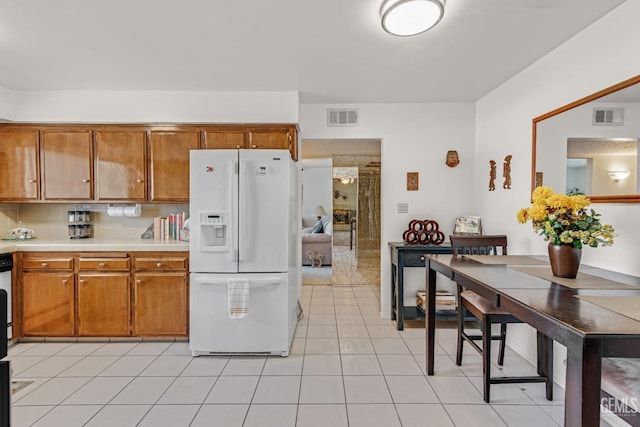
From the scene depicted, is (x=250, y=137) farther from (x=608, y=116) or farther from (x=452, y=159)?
(x=608, y=116)

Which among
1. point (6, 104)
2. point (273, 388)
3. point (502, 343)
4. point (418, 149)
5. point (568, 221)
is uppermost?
point (6, 104)

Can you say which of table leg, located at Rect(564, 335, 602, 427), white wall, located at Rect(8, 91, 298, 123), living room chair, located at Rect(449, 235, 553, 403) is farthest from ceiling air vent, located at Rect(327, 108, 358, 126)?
table leg, located at Rect(564, 335, 602, 427)

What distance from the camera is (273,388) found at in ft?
7.46

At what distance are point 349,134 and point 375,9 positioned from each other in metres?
1.83

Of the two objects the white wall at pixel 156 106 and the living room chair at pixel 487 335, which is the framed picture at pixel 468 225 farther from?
the white wall at pixel 156 106

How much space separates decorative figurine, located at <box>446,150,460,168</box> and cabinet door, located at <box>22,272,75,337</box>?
12.9 feet

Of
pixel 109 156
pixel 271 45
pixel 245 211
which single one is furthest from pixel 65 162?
pixel 271 45

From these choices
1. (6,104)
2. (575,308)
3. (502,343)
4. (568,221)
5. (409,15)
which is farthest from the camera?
(6,104)

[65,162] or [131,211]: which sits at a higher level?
[65,162]

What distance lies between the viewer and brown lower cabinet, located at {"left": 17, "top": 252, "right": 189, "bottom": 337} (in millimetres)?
2936

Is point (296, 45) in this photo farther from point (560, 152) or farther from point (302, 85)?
point (560, 152)

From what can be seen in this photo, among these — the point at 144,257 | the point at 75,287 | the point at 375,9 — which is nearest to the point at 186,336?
the point at 144,257

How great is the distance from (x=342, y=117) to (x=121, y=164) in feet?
7.75

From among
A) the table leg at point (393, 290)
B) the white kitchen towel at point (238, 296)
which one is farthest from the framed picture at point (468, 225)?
the white kitchen towel at point (238, 296)
